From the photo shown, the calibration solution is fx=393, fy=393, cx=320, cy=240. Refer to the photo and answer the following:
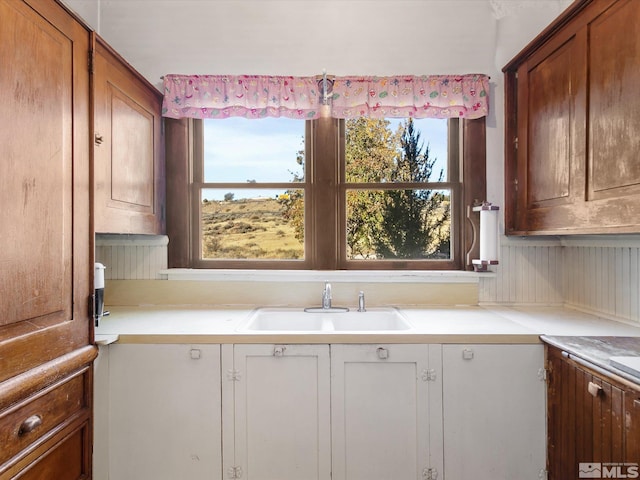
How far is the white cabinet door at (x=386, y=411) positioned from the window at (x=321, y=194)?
32.5 inches

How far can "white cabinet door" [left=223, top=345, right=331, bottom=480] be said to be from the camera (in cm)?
170

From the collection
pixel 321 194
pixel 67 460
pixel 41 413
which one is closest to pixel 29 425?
pixel 41 413

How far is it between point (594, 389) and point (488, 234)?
1.05 metres

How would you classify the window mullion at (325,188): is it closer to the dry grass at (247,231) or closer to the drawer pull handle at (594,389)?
the dry grass at (247,231)

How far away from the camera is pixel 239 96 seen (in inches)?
91.0

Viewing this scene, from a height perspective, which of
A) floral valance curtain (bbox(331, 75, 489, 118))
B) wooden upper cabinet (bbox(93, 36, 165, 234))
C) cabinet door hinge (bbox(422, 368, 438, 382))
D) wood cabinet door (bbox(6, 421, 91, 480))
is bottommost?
wood cabinet door (bbox(6, 421, 91, 480))

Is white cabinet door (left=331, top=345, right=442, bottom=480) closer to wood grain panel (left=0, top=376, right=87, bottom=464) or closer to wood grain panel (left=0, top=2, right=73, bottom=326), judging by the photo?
wood grain panel (left=0, top=376, right=87, bottom=464)

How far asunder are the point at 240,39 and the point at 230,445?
2.24m

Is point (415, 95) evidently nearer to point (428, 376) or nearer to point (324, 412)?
point (428, 376)

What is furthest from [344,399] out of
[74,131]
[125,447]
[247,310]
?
[74,131]

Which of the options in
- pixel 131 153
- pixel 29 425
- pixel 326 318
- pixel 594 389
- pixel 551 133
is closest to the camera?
pixel 29 425

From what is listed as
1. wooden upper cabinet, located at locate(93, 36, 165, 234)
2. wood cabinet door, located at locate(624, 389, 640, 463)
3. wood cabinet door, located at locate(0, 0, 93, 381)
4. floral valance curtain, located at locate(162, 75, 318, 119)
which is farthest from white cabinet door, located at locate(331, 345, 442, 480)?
floral valance curtain, located at locate(162, 75, 318, 119)

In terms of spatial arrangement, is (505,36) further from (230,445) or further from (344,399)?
(230,445)

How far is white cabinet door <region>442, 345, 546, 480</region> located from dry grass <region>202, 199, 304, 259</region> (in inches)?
48.7
